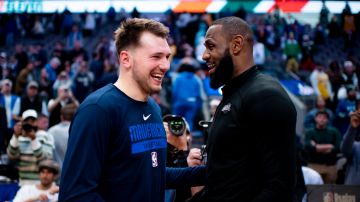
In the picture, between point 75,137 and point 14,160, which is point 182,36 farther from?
point 75,137

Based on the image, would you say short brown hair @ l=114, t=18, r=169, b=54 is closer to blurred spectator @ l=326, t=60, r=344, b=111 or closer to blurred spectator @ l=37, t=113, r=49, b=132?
blurred spectator @ l=37, t=113, r=49, b=132

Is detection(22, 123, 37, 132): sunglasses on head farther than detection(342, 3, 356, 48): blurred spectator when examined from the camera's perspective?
No

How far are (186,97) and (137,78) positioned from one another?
30.5 ft

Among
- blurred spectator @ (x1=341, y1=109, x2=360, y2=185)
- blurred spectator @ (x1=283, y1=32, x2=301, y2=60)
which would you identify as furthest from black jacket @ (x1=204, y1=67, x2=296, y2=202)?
blurred spectator @ (x1=283, y1=32, x2=301, y2=60)

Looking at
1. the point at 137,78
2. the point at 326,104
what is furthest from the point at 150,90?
the point at 326,104

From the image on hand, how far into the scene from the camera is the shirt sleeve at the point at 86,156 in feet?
9.96

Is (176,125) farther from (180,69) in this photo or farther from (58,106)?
(180,69)

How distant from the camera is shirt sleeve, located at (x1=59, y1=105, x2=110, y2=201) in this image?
3.04m

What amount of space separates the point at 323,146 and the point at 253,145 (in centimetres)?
731

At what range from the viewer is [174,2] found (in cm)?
2245

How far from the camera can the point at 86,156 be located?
3053mm

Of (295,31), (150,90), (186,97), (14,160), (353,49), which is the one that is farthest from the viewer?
(295,31)

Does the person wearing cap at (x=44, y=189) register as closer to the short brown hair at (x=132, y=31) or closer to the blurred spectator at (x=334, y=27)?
the short brown hair at (x=132, y=31)

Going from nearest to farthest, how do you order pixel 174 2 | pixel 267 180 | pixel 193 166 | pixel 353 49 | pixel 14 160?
pixel 267 180 → pixel 193 166 → pixel 14 160 → pixel 353 49 → pixel 174 2
